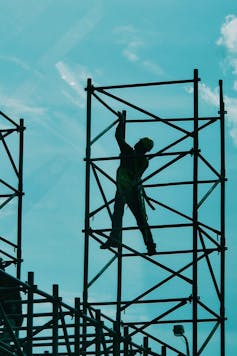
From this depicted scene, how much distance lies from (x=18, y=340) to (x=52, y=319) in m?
0.85

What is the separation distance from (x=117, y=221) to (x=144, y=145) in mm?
1589

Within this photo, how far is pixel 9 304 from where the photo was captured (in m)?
25.3

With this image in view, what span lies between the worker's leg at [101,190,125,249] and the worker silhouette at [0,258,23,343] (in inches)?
175

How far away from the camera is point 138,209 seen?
99.0ft

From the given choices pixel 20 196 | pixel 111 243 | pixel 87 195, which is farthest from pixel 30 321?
pixel 20 196

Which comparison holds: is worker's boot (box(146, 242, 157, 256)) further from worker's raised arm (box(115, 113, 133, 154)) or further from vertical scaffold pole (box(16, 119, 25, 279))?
vertical scaffold pole (box(16, 119, 25, 279))

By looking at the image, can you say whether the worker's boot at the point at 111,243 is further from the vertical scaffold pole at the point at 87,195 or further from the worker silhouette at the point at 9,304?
the worker silhouette at the point at 9,304

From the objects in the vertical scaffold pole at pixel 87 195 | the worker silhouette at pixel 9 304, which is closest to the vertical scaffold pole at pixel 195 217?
the vertical scaffold pole at pixel 87 195

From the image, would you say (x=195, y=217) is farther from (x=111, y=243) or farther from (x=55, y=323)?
(x=55, y=323)

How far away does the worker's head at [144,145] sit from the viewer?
2997cm

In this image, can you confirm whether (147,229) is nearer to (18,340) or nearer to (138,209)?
(138,209)

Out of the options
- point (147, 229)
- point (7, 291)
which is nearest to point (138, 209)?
point (147, 229)

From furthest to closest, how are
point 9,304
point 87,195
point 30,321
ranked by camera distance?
1. point 87,195
2. point 9,304
3. point 30,321

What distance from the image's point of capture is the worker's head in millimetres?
29973
